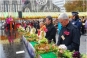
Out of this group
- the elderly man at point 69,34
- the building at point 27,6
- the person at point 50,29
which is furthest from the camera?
the building at point 27,6

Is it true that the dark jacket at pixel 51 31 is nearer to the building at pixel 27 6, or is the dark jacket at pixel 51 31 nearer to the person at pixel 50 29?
the person at pixel 50 29

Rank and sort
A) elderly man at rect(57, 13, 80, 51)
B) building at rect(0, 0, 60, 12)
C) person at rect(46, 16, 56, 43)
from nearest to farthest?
elderly man at rect(57, 13, 80, 51)
person at rect(46, 16, 56, 43)
building at rect(0, 0, 60, 12)

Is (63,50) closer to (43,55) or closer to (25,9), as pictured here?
(43,55)

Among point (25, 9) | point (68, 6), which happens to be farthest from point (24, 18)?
point (25, 9)

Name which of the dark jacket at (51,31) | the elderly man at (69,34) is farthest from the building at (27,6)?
the elderly man at (69,34)

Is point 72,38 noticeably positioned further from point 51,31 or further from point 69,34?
point 51,31

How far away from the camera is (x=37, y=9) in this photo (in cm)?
8906

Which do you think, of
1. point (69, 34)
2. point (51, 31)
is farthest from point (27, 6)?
point (69, 34)

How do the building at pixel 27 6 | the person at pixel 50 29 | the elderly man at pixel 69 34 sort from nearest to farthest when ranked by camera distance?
1. the elderly man at pixel 69 34
2. the person at pixel 50 29
3. the building at pixel 27 6

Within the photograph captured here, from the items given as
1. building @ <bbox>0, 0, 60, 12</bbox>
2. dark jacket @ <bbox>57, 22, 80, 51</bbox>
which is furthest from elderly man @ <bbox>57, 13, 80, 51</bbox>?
building @ <bbox>0, 0, 60, 12</bbox>

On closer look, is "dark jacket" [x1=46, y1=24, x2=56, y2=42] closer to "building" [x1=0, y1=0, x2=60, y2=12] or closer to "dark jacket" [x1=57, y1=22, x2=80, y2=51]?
"dark jacket" [x1=57, y1=22, x2=80, y2=51]

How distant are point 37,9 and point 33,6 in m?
2.20

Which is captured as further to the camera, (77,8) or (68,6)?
(68,6)

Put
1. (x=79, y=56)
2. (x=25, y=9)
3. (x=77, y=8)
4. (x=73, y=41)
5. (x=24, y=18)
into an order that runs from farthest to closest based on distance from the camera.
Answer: (x=25, y=9) < (x=77, y=8) < (x=24, y=18) < (x=73, y=41) < (x=79, y=56)
